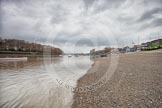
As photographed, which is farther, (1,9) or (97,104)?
(97,104)

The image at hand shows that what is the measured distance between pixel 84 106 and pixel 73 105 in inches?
21.3

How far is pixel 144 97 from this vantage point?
4.23 meters

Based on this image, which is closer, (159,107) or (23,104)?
(159,107)

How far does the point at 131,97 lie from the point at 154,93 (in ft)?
3.35

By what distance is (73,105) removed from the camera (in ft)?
14.5

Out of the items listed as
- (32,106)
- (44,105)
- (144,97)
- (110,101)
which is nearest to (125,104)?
(110,101)

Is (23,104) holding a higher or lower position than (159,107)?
lower

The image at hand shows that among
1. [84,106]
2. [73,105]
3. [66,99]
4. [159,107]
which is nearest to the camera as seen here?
[159,107]

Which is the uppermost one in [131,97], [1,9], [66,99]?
[1,9]

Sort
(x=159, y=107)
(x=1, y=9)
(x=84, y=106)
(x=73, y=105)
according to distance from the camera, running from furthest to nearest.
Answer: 1. (x=73, y=105)
2. (x=84, y=106)
3. (x=159, y=107)
4. (x=1, y=9)

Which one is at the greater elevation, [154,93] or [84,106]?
[154,93]

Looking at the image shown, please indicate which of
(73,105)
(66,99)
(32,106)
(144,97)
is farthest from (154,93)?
(32,106)

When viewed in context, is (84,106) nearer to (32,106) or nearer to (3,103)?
(32,106)

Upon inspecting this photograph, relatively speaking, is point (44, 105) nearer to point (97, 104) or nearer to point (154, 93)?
point (97, 104)
